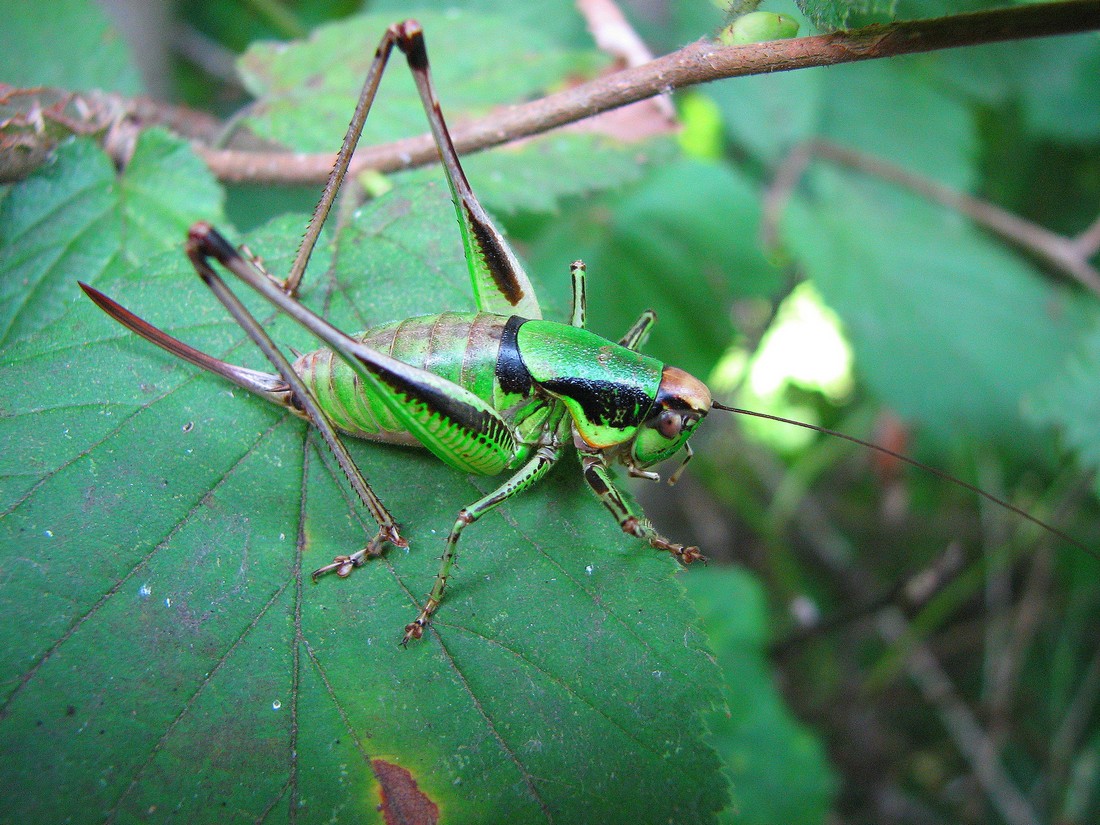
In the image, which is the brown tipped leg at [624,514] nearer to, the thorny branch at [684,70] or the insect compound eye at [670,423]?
the insect compound eye at [670,423]

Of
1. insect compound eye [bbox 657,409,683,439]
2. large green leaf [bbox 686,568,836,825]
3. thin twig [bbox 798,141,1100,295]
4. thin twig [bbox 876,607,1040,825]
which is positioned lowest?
thin twig [bbox 876,607,1040,825]

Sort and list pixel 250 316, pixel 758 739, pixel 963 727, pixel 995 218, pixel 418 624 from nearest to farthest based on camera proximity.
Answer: pixel 418 624 → pixel 250 316 → pixel 758 739 → pixel 995 218 → pixel 963 727

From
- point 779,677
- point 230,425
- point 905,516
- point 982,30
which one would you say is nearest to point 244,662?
point 230,425

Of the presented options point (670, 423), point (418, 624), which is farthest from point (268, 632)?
point (670, 423)

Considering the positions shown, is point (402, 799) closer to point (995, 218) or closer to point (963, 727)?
point (963, 727)

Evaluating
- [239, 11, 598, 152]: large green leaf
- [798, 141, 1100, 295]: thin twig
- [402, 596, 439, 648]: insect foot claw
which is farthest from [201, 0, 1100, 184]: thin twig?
[798, 141, 1100, 295]: thin twig

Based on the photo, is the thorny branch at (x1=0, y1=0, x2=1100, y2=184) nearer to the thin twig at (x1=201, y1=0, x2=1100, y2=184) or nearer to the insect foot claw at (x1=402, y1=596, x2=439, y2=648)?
the thin twig at (x1=201, y1=0, x2=1100, y2=184)
